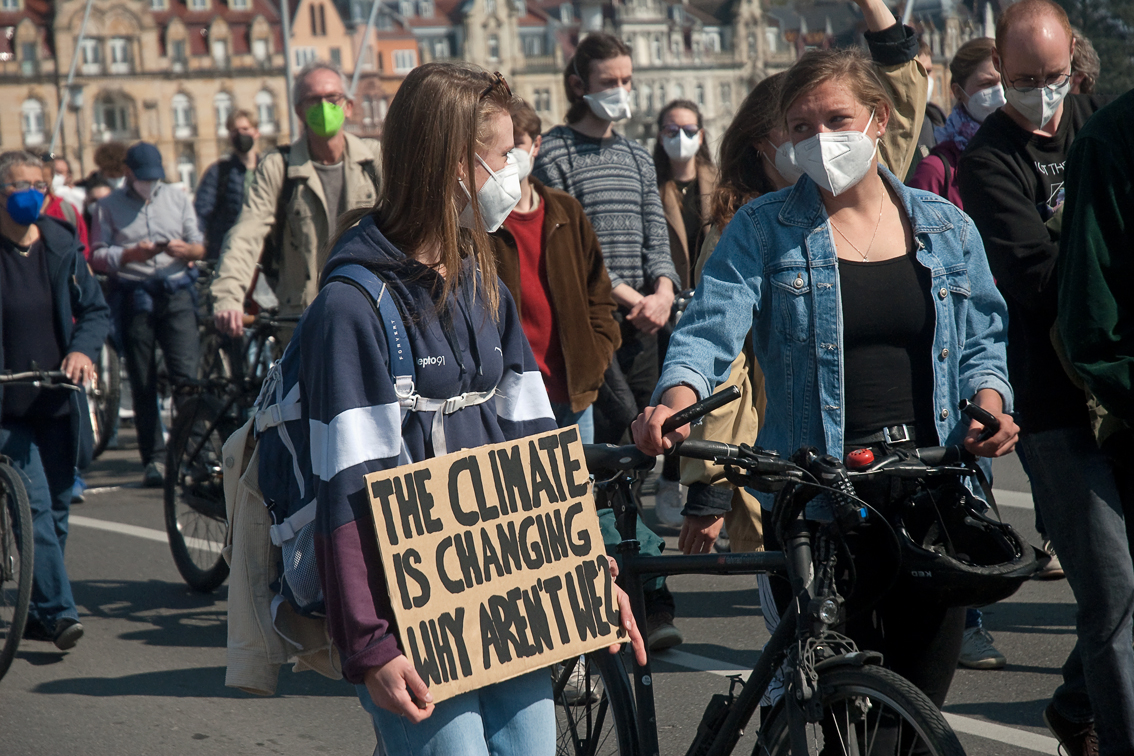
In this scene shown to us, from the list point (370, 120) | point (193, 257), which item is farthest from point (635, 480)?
point (370, 120)

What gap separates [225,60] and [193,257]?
276 feet

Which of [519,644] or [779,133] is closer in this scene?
[519,644]

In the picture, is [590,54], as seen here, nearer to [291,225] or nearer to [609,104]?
[609,104]

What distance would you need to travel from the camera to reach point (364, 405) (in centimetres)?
243

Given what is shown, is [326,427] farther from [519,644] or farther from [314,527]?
[519,644]

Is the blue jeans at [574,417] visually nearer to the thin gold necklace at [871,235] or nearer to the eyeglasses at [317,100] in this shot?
the eyeglasses at [317,100]

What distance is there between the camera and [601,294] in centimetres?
554

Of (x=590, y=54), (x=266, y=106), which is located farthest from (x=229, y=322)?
(x=266, y=106)

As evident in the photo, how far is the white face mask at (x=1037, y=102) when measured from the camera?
12.7ft

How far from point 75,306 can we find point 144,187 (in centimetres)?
412

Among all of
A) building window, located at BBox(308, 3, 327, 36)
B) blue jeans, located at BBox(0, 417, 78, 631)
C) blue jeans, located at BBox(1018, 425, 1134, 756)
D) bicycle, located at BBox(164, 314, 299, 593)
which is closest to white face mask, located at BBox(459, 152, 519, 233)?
blue jeans, located at BBox(1018, 425, 1134, 756)

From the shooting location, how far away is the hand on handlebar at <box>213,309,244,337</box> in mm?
6094

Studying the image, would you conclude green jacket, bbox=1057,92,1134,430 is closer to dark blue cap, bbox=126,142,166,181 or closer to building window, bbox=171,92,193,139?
Result: dark blue cap, bbox=126,142,166,181

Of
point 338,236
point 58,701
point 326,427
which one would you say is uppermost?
point 338,236
